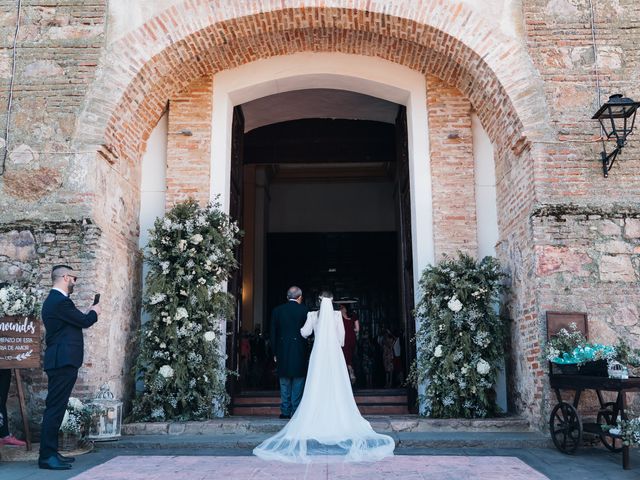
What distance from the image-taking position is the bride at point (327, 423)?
212 inches

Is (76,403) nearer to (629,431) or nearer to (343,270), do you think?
(629,431)

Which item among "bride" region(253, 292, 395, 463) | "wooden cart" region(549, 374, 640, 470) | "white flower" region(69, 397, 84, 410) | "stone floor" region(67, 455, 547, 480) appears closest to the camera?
"stone floor" region(67, 455, 547, 480)

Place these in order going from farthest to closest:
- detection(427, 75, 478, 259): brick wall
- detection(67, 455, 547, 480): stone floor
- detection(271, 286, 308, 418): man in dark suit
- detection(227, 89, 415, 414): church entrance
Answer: detection(227, 89, 415, 414): church entrance → detection(427, 75, 478, 259): brick wall → detection(271, 286, 308, 418): man in dark suit → detection(67, 455, 547, 480): stone floor

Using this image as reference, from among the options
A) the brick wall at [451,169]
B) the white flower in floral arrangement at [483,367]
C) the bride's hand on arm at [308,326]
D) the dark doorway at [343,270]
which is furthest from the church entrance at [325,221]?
the white flower in floral arrangement at [483,367]

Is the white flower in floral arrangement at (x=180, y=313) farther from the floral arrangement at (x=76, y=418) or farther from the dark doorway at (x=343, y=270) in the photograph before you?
the dark doorway at (x=343, y=270)

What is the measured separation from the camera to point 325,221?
16234 mm

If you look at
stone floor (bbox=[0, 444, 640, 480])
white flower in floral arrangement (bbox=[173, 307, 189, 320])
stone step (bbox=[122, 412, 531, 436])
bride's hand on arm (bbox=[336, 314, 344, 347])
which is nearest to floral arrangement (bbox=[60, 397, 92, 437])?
stone floor (bbox=[0, 444, 640, 480])

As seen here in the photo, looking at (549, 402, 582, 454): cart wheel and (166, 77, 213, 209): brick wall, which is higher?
(166, 77, 213, 209): brick wall

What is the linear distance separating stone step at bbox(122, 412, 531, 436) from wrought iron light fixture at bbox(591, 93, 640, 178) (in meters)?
2.79

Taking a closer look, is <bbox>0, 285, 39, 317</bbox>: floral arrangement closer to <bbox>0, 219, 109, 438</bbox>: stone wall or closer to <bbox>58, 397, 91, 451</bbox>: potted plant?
<bbox>0, 219, 109, 438</bbox>: stone wall

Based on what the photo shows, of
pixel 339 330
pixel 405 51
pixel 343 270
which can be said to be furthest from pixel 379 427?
pixel 343 270

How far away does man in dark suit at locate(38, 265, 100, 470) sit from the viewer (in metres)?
5.13

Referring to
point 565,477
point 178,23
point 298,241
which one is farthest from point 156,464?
point 298,241

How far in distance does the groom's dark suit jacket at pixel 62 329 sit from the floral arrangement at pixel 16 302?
0.72 metres
